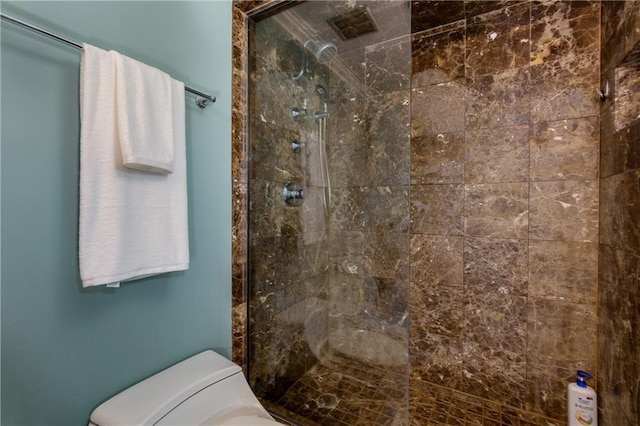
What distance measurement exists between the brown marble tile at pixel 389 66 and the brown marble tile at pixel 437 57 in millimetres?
307

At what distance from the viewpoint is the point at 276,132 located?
152 centimetres

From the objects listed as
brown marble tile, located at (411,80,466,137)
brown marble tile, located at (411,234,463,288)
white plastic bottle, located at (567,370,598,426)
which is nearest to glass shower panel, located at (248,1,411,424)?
brown marble tile, located at (411,234,463,288)

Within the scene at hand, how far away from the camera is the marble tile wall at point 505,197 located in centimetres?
142

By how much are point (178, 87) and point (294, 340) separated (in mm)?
1397

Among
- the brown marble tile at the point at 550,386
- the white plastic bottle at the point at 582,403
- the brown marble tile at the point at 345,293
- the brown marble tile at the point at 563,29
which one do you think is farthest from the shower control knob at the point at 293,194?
the white plastic bottle at the point at 582,403

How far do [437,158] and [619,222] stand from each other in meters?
0.86

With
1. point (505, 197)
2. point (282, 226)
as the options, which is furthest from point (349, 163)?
point (505, 197)

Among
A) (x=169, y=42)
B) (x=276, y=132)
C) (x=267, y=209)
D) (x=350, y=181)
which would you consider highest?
(x=169, y=42)

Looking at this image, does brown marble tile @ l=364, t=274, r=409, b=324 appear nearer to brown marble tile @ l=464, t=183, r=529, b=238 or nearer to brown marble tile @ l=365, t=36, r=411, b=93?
brown marble tile @ l=464, t=183, r=529, b=238

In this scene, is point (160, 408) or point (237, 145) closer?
point (160, 408)

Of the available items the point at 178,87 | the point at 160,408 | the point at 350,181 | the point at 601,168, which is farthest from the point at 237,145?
the point at 601,168

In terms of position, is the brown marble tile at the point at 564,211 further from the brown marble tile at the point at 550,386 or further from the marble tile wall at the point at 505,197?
the brown marble tile at the point at 550,386

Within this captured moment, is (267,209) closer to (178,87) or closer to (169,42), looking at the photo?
(178,87)

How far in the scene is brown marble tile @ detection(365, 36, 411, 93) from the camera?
1.48 m
